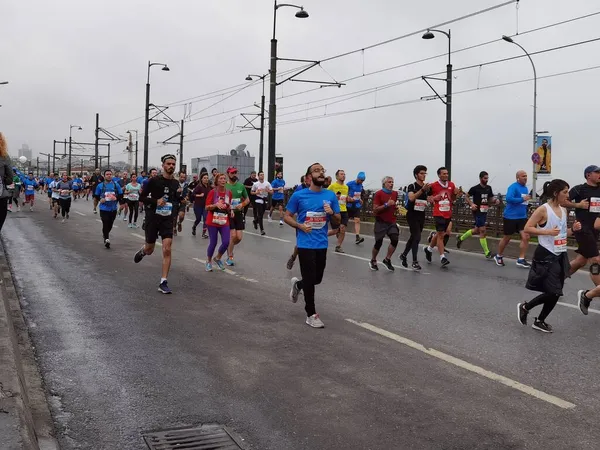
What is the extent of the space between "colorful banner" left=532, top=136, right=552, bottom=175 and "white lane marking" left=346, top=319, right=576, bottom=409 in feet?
96.1

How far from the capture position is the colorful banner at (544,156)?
111 ft

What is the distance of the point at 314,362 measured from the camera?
5625 mm

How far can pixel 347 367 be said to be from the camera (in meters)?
5.49

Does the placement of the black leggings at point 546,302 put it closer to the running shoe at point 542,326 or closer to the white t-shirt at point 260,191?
A: the running shoe at point 542,326

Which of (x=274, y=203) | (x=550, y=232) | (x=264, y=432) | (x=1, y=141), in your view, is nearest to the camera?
(x=264, y=432)

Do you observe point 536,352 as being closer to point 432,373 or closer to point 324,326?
point 432,373

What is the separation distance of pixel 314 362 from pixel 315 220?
74.5 inches

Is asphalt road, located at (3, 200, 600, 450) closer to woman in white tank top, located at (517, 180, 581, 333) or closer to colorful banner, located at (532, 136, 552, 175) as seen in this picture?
woman in white tank top, located at (517, 180, 581, 333)

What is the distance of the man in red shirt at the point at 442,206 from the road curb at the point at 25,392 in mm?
8040

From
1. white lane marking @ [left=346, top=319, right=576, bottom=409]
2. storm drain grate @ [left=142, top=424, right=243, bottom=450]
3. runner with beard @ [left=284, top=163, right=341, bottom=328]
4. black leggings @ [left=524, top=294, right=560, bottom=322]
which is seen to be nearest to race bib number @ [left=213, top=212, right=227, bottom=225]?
runner with beard @ [left=284, top=163, right=341, bottom=328]

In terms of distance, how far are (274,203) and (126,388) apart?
21586mm

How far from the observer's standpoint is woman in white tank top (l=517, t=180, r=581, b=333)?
684 centimetres

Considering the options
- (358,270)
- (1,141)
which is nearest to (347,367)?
(1,141)

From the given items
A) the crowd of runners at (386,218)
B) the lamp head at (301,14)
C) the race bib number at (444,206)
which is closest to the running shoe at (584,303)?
the crowd of runners at (386,218)
